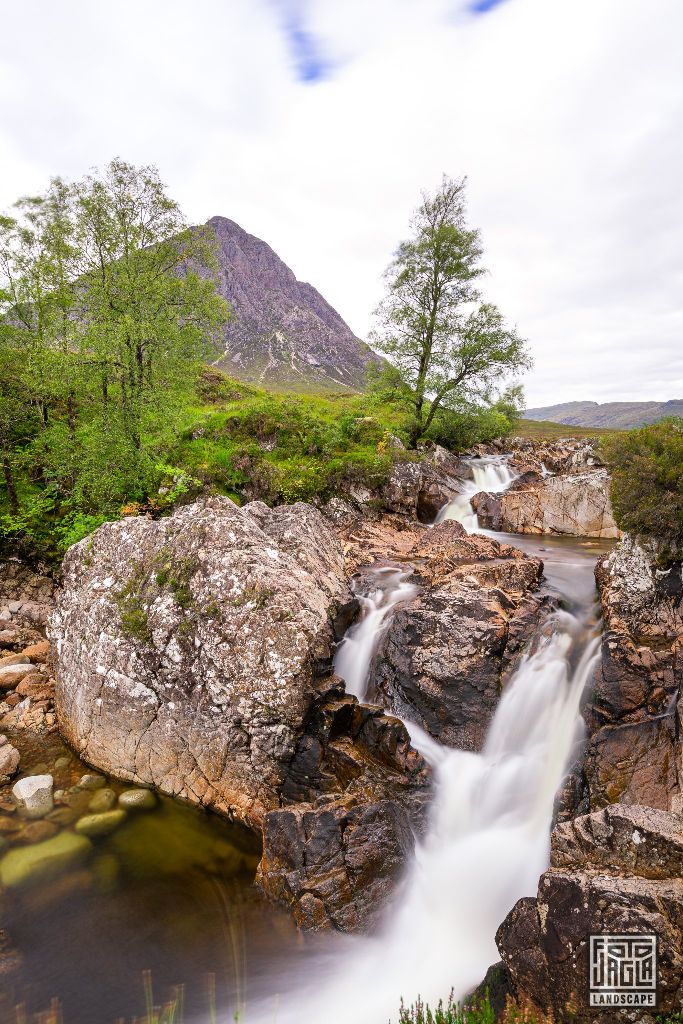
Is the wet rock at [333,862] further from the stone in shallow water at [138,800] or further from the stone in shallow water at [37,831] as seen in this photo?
the stone in shallow water at [37,831]

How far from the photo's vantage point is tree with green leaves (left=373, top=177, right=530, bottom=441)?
2403 centimetres

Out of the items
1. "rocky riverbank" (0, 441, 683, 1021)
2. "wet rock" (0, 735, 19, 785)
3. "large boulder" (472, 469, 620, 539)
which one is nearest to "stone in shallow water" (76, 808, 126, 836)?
"rocky riverbank" (0, 441, 683, 1021)

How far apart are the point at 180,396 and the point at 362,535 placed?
28.6 ft

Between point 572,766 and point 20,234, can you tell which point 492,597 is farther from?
point 20,234

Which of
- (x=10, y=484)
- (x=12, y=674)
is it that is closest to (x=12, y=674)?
(x=12, y=674)

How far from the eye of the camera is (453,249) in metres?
24.1

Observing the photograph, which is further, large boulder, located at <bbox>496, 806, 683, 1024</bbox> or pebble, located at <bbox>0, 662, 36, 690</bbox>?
pebble, located at <bbox>0, 662, 36, 690</bbox>

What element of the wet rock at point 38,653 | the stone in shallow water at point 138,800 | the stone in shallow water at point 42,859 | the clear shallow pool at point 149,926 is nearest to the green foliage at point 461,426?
the wet rock at point 38,653

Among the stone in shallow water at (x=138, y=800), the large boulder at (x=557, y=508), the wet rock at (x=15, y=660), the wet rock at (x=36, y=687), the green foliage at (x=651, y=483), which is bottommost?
the stone in shallow water at (x=138, y=800)

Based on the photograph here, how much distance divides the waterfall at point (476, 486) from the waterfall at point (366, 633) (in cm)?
716

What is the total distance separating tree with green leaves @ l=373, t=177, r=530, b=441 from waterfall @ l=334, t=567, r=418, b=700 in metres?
14.7

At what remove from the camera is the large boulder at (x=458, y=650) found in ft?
31.6

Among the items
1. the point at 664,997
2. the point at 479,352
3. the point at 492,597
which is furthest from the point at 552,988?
the point at 479,352

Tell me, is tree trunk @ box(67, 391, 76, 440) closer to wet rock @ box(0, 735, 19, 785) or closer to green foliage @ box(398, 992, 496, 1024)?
wet rock @ box(0, 735, 19, 785)
